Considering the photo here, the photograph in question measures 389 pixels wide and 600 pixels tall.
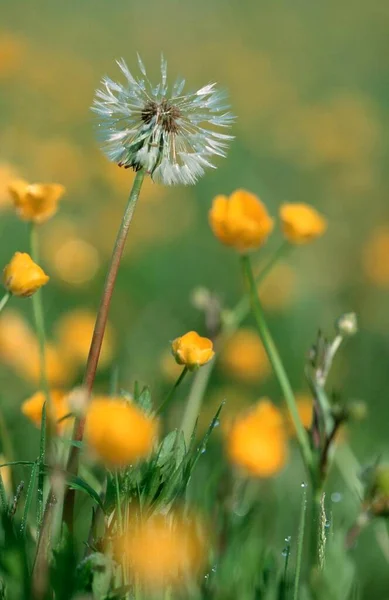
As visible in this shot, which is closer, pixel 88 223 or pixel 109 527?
pixel 109 527

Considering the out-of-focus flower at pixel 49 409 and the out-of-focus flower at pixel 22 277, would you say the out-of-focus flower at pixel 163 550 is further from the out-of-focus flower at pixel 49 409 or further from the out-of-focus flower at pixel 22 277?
the out-of-focus flower at pixel 22 277

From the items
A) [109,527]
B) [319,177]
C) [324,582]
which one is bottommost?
[324,582]

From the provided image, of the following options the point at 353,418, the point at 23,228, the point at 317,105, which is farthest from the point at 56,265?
the point at 317,105

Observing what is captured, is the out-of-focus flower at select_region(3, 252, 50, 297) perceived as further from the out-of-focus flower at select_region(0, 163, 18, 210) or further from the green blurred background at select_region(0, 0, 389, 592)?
the out-of-focus flower at select_region(0, 163, 18, 210)

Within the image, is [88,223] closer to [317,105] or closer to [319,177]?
[319,177]

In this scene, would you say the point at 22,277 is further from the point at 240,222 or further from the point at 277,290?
the point at 277,290

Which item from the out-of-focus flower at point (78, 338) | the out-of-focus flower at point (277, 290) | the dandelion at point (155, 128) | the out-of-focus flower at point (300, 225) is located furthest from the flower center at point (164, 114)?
the out-of-focus flower at point (277, 290)
